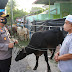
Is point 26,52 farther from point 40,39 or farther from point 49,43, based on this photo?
point 49,43

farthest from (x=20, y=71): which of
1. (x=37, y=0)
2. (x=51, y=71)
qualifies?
(x=37, y=0)

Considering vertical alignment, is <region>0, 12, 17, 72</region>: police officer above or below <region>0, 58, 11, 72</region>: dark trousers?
above

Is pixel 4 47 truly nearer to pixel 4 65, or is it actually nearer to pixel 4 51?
pixel 4 51

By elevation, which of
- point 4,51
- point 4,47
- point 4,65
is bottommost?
point 4,65

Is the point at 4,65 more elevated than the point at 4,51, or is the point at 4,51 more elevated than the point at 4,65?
the point at 4,51

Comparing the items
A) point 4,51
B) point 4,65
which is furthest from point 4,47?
point 4,65

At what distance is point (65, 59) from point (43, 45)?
2.08 meters

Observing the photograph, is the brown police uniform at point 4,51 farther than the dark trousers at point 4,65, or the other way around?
the dark trousers at point 4,65

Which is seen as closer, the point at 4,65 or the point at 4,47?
the point at 4,47

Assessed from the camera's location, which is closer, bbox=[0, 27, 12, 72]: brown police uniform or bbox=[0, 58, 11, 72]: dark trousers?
bbox=[0, 27, 12, 72]: brown police uniform

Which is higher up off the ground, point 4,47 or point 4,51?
point 4,47

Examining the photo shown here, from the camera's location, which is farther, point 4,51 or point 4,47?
point 4,51

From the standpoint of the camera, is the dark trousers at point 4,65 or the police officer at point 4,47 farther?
the dark trousers at point 4,65

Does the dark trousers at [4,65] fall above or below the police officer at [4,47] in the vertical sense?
below
